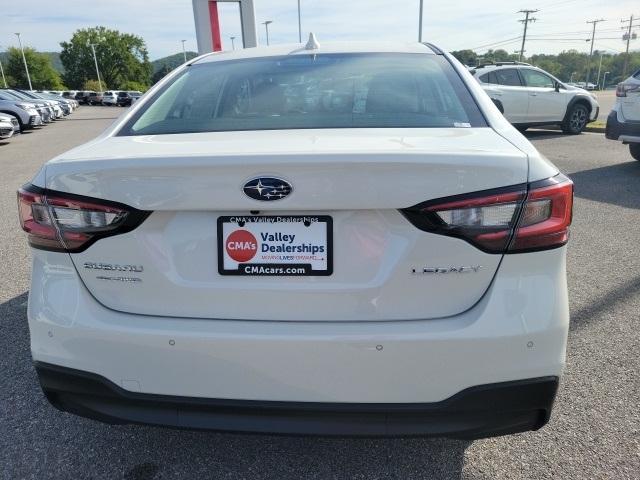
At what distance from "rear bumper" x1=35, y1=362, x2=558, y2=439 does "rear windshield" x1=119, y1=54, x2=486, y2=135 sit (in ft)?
3.32

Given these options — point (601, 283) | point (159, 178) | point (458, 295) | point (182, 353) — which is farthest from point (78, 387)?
point (601, 283)

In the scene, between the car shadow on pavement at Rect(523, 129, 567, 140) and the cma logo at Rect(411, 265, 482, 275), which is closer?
the cma logo at Rect(411, 265, 482, 275)

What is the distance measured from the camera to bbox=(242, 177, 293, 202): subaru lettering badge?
156 centimetres

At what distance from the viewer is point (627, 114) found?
8.01 m

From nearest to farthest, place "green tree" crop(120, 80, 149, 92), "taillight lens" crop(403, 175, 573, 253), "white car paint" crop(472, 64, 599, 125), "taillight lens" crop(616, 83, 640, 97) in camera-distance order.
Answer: "taillight lens" crop(403, 175, 573, 253) → "taillight lens" crop(616, 83, 640, 97) → "white car paint" crop(472, 64, 599, 125) → "green tree" crop(120, 80, 149, 92)

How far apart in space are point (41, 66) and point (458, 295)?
348 feet

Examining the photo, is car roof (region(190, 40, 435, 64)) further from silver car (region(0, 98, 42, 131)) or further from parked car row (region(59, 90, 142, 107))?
parked car row (region(59, 90, 142, 107))

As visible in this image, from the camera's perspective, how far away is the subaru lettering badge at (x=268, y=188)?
1564 millimetres

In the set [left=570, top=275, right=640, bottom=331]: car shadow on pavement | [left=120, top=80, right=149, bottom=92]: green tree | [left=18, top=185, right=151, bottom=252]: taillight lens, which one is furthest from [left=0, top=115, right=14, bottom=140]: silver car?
[left=120, top=80, right=149, bottom=92]: green tree

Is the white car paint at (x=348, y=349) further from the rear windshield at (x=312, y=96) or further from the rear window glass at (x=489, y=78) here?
the rear window glass at (x=489, y=78)

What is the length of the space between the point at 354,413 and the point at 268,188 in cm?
76

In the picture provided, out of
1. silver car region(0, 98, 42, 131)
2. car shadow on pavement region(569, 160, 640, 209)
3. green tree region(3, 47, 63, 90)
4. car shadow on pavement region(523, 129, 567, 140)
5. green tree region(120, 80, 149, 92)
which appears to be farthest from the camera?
green tree region(120, 80, 149, 92)

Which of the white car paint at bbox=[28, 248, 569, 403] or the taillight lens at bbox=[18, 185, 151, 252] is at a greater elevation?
the taillight lens at bbox=[18, 185, 151, 252]

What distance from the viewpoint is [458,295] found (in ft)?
5.30
